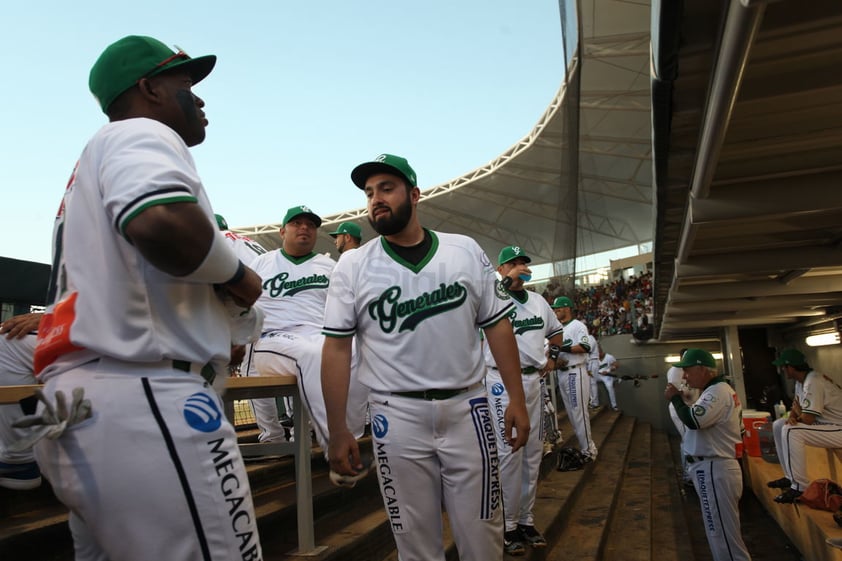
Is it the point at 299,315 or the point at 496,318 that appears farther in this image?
the point at 299,315

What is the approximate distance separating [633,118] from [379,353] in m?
26.8

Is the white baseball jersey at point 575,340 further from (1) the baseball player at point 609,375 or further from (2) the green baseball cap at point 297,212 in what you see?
(1) the baseball player at point 609,375

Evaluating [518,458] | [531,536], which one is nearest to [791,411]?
[531,536]

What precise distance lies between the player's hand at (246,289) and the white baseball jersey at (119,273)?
98 mm

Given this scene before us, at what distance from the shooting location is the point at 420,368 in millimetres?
A: 2422

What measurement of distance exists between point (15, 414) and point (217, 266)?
258cm

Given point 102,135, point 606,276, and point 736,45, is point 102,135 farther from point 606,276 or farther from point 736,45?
point 606,276

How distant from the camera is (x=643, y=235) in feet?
123

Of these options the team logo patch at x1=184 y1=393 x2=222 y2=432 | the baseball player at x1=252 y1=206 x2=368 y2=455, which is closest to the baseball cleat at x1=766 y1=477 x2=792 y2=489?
the baseball player at x1=252 y1=206 x2=368 y2=455

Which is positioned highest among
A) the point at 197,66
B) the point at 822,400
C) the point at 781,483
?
the point at 197,66

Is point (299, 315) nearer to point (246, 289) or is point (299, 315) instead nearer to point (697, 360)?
point (246, 289)

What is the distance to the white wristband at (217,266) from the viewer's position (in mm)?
1360

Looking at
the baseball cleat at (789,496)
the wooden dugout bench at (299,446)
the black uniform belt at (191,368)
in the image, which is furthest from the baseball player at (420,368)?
the baseball cleat at (789,496)

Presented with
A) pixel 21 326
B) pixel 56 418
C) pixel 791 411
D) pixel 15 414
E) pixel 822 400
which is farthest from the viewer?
pixel 791 411
